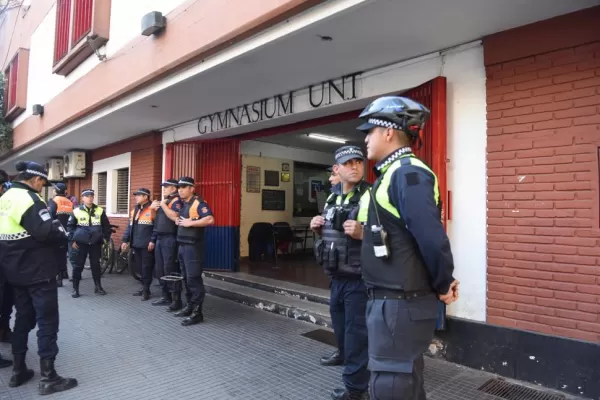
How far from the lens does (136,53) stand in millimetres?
6609

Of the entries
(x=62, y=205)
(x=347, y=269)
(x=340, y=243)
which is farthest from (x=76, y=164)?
(x=347, y=269)

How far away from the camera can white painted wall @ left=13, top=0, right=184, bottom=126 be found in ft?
22.5

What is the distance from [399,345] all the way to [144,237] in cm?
583

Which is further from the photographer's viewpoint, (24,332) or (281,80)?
(281,80)

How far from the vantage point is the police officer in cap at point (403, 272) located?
73.0 inches

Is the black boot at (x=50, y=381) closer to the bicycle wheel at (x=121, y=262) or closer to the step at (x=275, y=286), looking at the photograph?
the step at (x=275, y=286)

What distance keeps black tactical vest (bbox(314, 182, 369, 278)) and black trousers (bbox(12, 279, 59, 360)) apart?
7.62 ft

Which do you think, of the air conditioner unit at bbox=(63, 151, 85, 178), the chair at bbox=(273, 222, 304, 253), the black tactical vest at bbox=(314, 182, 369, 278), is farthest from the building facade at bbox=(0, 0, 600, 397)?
the air conditioner unit at bbox=(63, 151, 85, 178)

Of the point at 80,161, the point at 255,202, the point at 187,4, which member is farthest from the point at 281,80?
the point at 80,161

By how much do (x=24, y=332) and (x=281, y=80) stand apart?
409cm

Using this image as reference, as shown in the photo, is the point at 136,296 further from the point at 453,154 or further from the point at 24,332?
the point at 453,154

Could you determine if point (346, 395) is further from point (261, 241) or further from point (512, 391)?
point (261, 241)

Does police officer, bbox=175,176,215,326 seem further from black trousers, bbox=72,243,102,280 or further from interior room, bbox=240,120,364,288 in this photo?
interior room, bbox=240,120,364,288

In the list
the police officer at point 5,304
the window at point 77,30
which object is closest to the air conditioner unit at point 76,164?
the window at point 77,30
